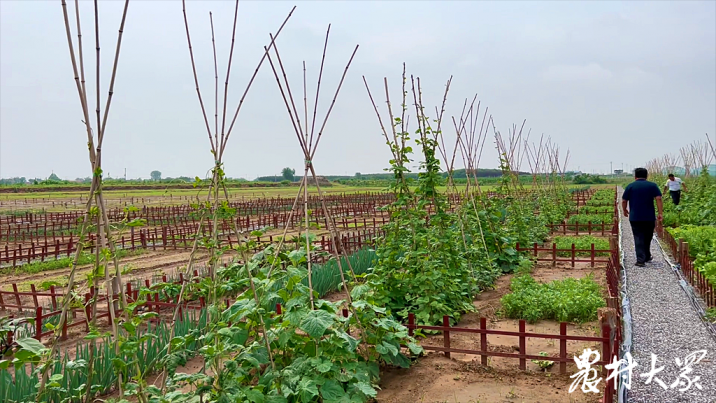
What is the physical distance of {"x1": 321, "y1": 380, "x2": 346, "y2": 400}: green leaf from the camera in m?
3.50

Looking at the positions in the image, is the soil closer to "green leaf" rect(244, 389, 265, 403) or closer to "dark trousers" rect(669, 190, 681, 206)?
"green leaf" rect(244, 389, 265, 403)

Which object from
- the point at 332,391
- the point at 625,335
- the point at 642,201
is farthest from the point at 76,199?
the point at 332,391

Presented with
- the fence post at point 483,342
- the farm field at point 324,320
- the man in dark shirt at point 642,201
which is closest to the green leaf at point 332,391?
the farm field at point 324,320

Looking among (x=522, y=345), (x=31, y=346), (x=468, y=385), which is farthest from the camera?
A: (x=522, y=345)

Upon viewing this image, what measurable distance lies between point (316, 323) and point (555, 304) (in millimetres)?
4040

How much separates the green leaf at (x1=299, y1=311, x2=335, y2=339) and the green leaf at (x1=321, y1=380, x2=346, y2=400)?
1.34ft

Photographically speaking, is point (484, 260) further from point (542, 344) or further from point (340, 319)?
point (340, 319)

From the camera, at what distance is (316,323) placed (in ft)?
11.2

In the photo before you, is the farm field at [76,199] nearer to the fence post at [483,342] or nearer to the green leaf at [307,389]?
the fence post at [483,342]

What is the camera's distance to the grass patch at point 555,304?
20.7ft

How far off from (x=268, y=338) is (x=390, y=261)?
259 centimetres

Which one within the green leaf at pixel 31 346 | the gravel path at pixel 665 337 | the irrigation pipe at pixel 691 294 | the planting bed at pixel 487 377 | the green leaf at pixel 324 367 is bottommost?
the planting bed at pixel 487 377

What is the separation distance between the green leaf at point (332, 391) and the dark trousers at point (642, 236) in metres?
7.01

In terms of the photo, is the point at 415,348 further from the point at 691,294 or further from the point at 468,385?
the point at 691,294
